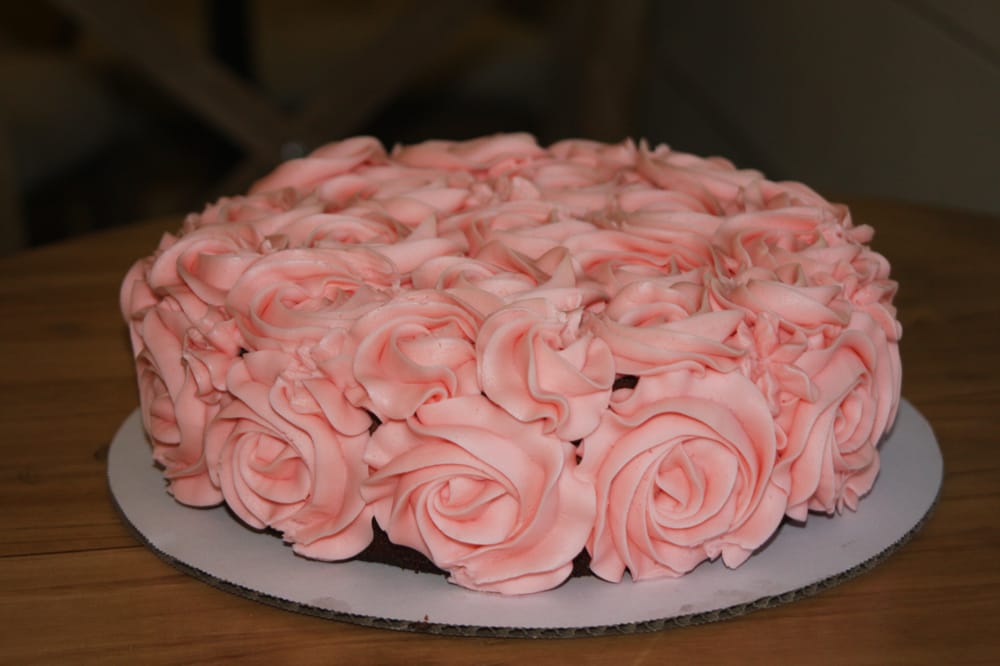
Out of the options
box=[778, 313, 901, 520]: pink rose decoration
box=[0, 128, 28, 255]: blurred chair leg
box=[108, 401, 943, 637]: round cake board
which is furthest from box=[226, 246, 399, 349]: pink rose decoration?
box=[0, 128, 28, 255]: blurred chair leg

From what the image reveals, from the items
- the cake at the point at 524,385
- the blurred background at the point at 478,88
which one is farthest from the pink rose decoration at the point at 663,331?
the blurred background at the point at 478,88

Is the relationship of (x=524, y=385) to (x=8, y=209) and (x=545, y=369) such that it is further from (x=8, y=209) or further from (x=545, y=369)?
(x=8, y=209)

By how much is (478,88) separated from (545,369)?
310 centimetres

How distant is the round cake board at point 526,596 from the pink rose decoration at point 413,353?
0.39 feet

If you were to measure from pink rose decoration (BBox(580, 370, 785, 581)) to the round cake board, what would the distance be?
21 mm

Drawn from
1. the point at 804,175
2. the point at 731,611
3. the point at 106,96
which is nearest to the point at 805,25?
the point at 804,175

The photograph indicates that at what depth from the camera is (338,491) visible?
917 millimetres

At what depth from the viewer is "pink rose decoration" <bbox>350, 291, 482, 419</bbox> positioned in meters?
0.89

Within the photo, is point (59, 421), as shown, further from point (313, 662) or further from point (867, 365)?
point (867, 365)

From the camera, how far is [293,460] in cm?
94

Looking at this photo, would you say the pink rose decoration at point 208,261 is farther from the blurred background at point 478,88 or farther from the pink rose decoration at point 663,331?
the blurred background at point 478,88

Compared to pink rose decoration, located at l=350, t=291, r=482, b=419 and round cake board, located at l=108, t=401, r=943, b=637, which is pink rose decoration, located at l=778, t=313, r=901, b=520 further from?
pink rose decoration, located at l=350, t=291, r=482, b=419

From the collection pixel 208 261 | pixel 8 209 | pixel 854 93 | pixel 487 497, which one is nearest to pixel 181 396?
pixel 208 261

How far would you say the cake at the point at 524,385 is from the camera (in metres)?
0.88
